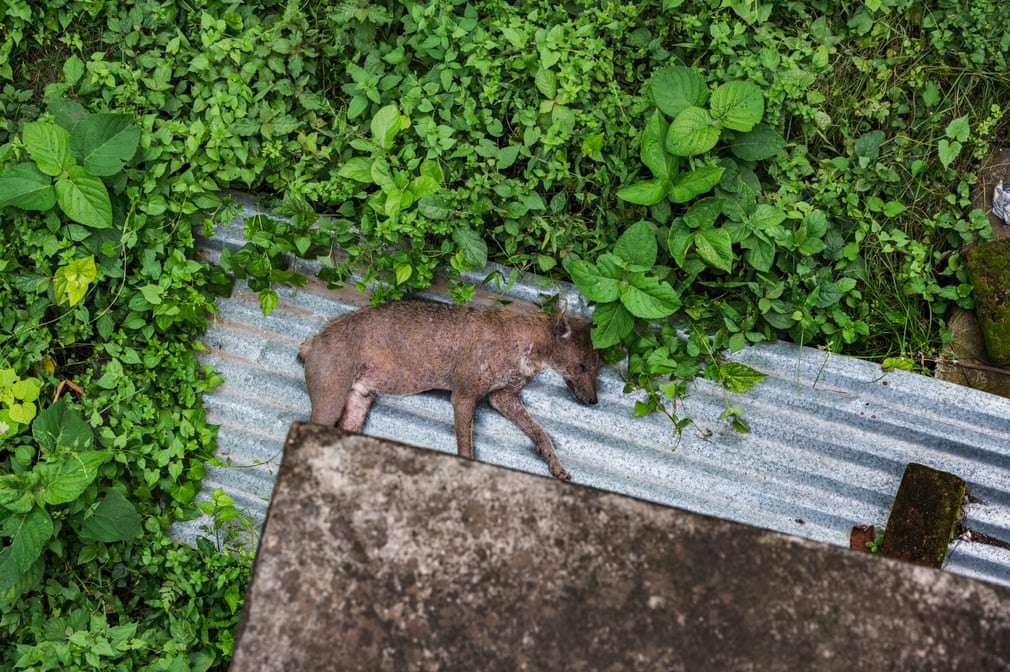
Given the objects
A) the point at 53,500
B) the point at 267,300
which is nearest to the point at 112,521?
the point at 53,500

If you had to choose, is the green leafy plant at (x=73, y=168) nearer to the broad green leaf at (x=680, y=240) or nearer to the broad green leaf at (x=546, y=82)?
the broad green leaf at (x=546, y=82)

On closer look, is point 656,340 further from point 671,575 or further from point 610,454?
point 671,575

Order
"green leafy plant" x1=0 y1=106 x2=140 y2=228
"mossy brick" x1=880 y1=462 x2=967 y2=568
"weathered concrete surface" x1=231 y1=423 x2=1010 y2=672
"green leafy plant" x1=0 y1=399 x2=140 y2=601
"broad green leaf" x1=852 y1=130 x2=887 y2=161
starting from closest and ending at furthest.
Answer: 1. "weathered concrete surface" x1=231 y1=423 x2=1010 y2=672
2. "mossy brick" x1=880 y1=462 x2=967 y2=568
3. "green leafy plant" x1=0 y1=399 x2=140 y2=601
4. "green leafy plant" x1=0 y1=106 x2=140 y2=228
5. "broad green leaf" x1=852 y1=130 x2=887 y2=161

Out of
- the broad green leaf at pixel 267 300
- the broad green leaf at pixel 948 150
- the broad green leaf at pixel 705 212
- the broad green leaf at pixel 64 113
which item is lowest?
the broad green leaf at pixel 267 300

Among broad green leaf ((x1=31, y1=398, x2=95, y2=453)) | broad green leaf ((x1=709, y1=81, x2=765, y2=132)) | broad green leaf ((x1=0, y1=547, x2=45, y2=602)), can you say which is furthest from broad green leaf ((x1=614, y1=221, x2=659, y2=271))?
broad green leaf ((x1=0, y1=547, x2=45, y2=602))

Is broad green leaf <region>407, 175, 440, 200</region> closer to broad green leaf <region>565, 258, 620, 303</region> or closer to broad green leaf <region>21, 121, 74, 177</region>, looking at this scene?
broad green leaf <region>565, 258, 620, 303</region>

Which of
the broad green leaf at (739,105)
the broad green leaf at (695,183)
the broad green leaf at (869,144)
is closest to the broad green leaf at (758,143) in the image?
the broad green leaf at (739,105)

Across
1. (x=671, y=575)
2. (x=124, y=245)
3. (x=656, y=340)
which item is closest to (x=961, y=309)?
(x=656, y=340)
